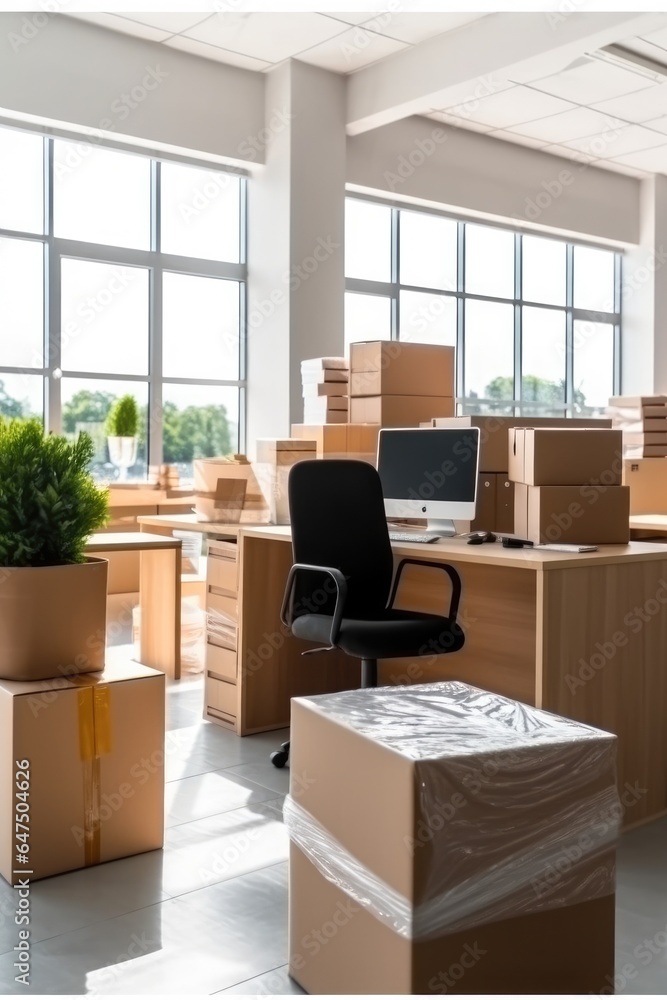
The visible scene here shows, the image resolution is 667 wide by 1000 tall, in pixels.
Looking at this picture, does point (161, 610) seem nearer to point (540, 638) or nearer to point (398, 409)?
point (398, 409)

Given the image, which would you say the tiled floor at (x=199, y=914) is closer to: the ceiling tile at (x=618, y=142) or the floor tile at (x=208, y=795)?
the floor tile at (x=208, y=795)

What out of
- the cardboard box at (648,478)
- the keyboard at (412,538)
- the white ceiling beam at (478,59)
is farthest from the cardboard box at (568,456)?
the white ceiling beam at (478,59)

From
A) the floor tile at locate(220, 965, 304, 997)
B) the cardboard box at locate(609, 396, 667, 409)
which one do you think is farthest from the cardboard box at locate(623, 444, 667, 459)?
the floor tile at locate(220, 965, 304, 997)

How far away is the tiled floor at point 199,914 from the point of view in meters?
1.90

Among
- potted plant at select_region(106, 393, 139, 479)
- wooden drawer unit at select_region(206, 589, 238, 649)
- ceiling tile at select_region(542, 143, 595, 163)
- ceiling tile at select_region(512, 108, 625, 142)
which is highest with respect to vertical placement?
ceiling tile at select_region(542, 143, 595, 163)

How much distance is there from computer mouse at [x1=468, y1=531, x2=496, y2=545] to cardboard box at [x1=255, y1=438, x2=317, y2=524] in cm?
100

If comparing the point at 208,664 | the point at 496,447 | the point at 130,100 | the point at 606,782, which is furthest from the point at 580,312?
the point at 606,782

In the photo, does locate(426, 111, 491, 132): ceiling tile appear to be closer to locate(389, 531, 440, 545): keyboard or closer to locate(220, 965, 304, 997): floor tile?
locate(389, 531, 440, 545): keyboard

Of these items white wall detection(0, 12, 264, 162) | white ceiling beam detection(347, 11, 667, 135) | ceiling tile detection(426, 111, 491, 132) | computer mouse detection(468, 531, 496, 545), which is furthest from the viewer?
ceiling tile detection(426, 111, 491, 132)

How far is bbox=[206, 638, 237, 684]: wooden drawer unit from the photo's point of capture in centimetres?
372

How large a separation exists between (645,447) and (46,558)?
4.57 metres

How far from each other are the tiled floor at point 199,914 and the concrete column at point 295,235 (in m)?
3.80

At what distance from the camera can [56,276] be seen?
5.82 meters

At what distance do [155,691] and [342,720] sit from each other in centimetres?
93
